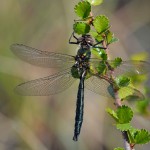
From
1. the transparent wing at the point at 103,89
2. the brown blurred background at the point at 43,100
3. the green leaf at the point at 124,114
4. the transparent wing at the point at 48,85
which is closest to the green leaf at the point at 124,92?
the transparent wing at the point at 103,89

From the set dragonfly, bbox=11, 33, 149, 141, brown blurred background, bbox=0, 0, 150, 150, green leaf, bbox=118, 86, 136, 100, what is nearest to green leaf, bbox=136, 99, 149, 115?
dragonfly, bbox=11, 33, 149, 141

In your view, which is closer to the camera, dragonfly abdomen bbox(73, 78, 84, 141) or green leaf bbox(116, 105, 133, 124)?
green leaf bbox(116, 105, 133, 124)

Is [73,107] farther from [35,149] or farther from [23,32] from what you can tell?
[23,32]

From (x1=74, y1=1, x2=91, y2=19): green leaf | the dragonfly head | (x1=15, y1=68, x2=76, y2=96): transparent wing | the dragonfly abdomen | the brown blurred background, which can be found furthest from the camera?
the brown blurred background

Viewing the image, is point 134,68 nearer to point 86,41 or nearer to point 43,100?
point 86,41

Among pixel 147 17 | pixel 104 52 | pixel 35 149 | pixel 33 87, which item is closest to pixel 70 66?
pixel 33 87

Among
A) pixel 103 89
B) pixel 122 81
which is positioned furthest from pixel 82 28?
pixel 103 89

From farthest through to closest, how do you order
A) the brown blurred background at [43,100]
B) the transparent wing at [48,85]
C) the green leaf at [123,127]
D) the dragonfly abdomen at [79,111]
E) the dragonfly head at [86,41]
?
the brown blurred background at [43,100]
the transparent wing at [48,85]
the dragonfly abdomen at [79,111]
the dragonfly head at [86,41]
the green leaf at [123,127]

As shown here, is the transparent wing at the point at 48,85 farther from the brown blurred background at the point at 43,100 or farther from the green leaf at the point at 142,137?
the brown blurred background at the point at 43,100

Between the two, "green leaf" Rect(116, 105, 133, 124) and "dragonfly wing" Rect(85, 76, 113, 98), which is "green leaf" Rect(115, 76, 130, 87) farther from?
"dragonfly wing" Rect(85, 76, 113, 98)
